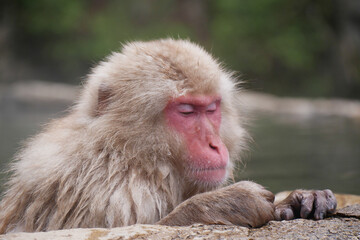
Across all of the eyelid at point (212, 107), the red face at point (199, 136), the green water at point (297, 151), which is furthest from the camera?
the green water at point (297, 151)

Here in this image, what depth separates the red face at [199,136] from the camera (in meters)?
2.97

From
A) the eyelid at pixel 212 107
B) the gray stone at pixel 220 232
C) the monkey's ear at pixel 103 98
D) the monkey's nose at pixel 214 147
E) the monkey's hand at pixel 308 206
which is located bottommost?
the gray stone at pixel 220 232

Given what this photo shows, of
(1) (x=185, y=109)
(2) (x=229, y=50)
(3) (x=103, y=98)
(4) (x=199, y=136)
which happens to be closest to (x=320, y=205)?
(4) (x=199, y=136)

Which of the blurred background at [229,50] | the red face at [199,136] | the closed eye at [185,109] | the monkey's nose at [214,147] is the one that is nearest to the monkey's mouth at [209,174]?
the red face at [199,136]

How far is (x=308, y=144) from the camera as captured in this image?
7523 mm

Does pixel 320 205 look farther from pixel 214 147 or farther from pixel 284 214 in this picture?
pixel 214 147

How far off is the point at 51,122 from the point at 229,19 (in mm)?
17176

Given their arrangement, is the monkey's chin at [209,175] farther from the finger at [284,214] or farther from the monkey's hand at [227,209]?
the finger at [284,214]

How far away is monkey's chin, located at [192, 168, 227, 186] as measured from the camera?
2.97m

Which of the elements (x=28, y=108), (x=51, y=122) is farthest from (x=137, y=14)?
(x=51, y=122)

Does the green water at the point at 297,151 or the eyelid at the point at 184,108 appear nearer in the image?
the eyelid at the point at 184,108

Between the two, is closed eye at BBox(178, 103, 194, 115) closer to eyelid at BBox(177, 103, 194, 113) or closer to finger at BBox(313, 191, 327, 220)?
eyelid at BBox(177, 103, 194, 113)

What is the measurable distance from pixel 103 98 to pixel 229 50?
1685cm

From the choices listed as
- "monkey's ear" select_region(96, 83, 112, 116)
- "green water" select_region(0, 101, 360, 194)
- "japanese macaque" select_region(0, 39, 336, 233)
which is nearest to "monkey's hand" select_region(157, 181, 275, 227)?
"japanese macaque" select_region(0, 39, 336, 233)
